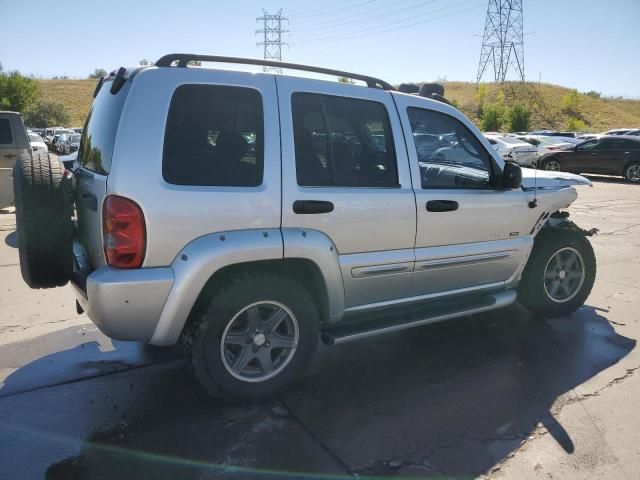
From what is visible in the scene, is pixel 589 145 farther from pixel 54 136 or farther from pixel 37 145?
pixel 54 136

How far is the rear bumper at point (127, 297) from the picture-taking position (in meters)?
2.70

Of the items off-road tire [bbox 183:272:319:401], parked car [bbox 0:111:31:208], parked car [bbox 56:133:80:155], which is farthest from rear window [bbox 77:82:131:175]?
parked car [bbox 56:133:80:155]

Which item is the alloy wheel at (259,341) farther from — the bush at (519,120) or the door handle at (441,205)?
the bush at (519,120)

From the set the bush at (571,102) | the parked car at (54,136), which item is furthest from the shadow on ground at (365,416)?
the bush at (571,102)

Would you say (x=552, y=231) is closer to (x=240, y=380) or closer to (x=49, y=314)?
(x=240, y=380)

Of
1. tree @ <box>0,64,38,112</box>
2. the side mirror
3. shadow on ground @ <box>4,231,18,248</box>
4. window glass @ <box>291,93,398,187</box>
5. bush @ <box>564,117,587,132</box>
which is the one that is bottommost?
shadow on ground @ <box>4,231,18,248</box>

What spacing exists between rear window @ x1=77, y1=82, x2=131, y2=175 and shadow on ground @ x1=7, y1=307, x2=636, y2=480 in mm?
1496

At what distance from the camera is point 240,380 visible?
10.4 feet

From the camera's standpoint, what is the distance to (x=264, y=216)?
118 inches

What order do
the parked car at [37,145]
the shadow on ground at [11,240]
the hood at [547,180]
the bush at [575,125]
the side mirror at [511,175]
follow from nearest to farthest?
1. the side mirror at [511,175]
2. the hood at [547,180]
3. the parked car at [37,145]
4. the shadow on ground at [11,240]
5. the bush at [575,125]

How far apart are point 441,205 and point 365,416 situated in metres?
1.53

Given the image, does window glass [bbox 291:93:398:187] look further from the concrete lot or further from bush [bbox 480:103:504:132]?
bush [bbox 480:103:504:132]

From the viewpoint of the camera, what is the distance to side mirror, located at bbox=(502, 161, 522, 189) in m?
3.89

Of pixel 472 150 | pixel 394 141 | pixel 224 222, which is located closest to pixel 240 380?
pixel 224 222
